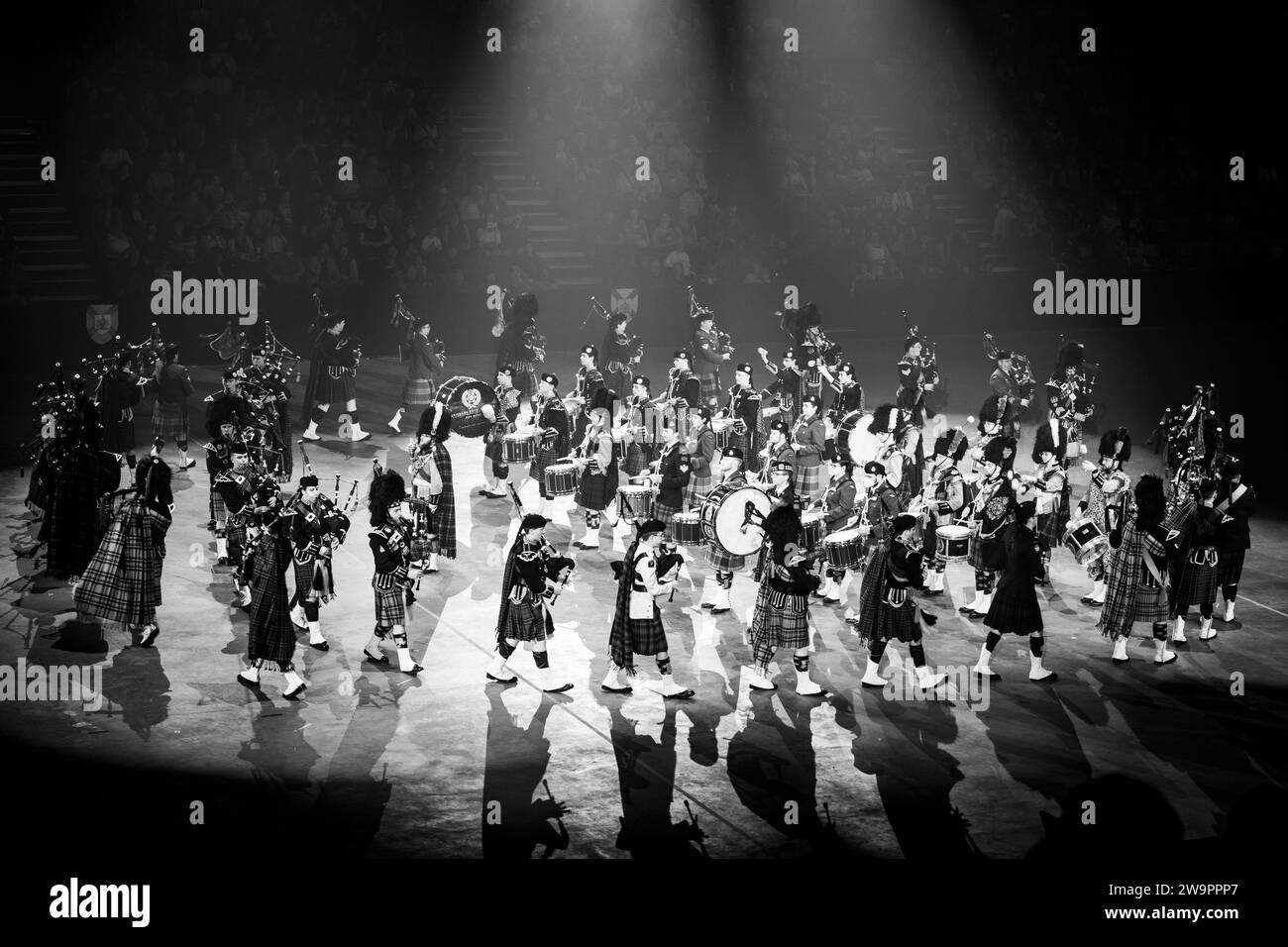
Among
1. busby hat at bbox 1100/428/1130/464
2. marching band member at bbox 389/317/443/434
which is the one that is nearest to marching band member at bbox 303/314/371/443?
marching band member at bbox 389/317/443/434

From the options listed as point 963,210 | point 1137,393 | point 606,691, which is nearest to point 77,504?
point 606,691

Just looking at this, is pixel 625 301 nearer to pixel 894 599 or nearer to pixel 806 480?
pixel 806 480

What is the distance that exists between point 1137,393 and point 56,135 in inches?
726

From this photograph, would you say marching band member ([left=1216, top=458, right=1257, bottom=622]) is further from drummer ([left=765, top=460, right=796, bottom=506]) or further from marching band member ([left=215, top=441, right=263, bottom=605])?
marching band member ([left=215, top=441, right=263, bottom=605])

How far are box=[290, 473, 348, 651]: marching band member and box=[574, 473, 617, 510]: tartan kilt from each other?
3571mm

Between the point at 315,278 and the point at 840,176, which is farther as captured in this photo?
the point at 840,176

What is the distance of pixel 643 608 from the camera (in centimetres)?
1252

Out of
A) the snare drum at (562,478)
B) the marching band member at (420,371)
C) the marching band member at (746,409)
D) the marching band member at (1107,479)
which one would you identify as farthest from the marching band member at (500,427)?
the marching band member at (1107,479)

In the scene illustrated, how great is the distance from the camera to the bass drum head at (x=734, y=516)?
1355cm

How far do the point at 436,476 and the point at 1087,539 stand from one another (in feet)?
20.7

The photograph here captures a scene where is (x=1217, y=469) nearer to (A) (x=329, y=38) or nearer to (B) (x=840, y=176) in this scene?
(B) (x=840, y=176)

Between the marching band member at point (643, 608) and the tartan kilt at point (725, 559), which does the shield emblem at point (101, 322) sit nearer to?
the tartan kilt at point (725, 559)

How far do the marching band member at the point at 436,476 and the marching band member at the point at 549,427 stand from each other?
1.75 meters

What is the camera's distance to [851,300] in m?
27.8
